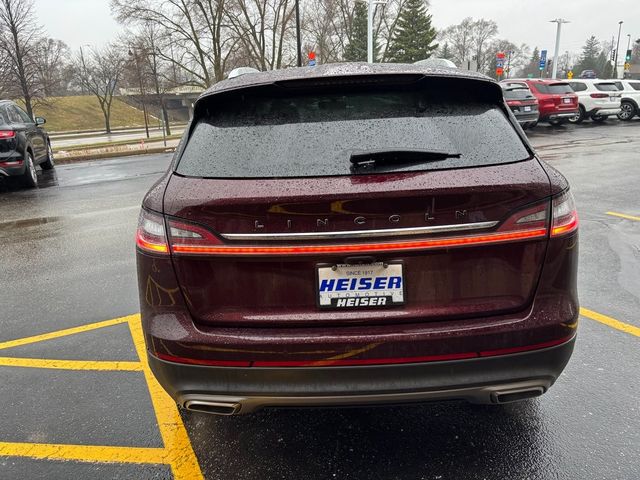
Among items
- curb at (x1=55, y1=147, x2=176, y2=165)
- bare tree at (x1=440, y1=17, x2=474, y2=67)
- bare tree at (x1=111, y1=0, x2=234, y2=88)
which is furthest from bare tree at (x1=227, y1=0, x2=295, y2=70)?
bare tree at (x1=440, y1=17, x2=474, y2=67)

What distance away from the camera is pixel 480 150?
214 cm

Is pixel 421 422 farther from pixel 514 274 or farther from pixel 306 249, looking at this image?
pixel 306 249

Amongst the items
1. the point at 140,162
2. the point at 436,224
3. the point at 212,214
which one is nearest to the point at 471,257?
the point at 436,224

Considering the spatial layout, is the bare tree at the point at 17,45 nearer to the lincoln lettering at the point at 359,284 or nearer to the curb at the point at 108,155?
the curb at the point at 108,155

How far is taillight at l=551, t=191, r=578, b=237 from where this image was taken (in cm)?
207

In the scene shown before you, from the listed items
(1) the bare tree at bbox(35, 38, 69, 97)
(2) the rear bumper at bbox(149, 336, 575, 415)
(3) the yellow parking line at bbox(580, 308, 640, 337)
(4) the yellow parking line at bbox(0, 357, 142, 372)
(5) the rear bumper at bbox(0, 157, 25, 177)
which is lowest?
(3) the yellow parking line at bbox(580, 308, 640, 337)

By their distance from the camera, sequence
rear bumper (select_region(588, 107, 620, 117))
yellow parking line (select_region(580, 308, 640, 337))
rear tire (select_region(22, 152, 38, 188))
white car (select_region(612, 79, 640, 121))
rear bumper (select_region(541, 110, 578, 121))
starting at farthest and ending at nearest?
white car (select_region(612, 79, 640, 121)) < rear bumper (select_region(588, 107, 620, 117)) < rear bumper (select_region(541, 110, 578, 121)) < rear tire (select_region(22, 152, 38, 188)) < yellow parking line (select_region(580, 308, 640, 337))

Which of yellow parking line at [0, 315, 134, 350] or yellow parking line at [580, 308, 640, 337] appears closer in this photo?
yellow parking line at [580, 308, 640, 337]

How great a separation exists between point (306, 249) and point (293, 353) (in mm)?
417

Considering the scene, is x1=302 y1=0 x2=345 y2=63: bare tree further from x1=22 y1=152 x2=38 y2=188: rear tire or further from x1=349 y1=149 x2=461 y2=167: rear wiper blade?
x1=349 y1=149 x2=461 y2=167: rear wiper blade

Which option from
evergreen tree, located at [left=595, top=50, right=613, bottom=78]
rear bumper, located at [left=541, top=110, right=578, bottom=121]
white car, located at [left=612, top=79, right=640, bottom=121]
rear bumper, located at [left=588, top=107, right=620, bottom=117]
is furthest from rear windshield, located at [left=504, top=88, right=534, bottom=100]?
evergreen tree, located at [left=595, top=50, right=613, bottom=78]

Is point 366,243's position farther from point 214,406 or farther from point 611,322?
point 611,322

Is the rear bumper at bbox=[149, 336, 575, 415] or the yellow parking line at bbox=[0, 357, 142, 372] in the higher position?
the rear bumper at bbox=[149, 336, 575, 415]

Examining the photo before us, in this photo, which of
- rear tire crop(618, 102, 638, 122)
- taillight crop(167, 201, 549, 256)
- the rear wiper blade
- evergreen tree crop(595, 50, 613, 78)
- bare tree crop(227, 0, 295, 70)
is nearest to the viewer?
taillight crop(167, 201, 549, 256)
